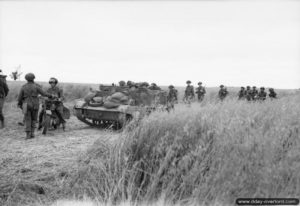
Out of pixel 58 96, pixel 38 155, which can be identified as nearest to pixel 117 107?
pixel 58 96

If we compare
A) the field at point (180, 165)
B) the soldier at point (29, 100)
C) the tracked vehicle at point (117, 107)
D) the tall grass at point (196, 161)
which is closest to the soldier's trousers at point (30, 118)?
the soldier at point (29, 100)

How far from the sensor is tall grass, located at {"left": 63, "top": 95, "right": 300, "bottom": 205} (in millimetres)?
3229

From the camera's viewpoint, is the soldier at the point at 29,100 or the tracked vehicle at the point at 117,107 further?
the tracked vehicle at the point at 117,107

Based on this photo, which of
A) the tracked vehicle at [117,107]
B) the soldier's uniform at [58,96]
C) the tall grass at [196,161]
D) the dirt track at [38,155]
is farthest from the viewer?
the soldier's uniform at [58,96]

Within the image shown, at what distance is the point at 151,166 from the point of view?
4.18m

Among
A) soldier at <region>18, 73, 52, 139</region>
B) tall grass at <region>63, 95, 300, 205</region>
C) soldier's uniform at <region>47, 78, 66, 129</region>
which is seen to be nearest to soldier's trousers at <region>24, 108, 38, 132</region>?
soldier at <region>18, 73, 52, 139</region>

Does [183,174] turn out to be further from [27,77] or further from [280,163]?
[27,77]

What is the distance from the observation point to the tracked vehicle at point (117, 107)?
412 inches

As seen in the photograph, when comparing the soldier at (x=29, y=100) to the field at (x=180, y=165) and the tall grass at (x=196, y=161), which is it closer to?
the field at (x=180, y=165)

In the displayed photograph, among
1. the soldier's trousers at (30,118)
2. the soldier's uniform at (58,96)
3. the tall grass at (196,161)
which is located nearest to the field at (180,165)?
the tall grass at (196,161)

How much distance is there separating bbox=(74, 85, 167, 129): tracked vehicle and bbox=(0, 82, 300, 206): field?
4.37 m

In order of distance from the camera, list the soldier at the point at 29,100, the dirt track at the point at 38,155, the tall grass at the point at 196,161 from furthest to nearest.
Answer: the soldier at the point at 29,100 → the dirt track at the point at 38,155 → the tall grass at the point at 196,161

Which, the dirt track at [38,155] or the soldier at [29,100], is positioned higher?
the soldier at [29,100]

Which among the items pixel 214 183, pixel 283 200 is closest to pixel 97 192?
pixel 214 183
